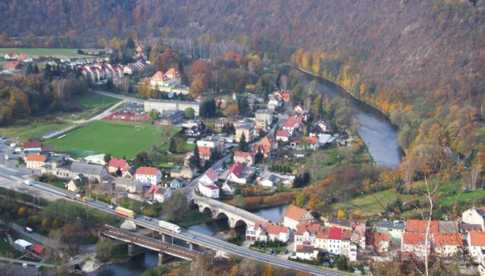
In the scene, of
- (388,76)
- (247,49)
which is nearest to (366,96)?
(388,76)

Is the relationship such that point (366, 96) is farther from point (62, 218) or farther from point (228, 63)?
point (62, 218)

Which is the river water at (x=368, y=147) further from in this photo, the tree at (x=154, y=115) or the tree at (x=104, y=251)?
the tree at (x=154, y=115)

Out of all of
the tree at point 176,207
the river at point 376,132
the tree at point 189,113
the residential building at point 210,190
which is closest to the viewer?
the tree at point 176,207

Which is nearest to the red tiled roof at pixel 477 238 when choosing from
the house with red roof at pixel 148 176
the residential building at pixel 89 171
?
the house with red roof at pixel 148 176

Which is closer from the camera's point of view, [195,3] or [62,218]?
[62,218]

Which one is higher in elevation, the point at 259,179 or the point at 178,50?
the point at 178,50

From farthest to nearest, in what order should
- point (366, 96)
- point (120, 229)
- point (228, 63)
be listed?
point (228, 63) < point (366, 96) < point (120, 229)

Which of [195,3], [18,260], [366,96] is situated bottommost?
[18,260]
